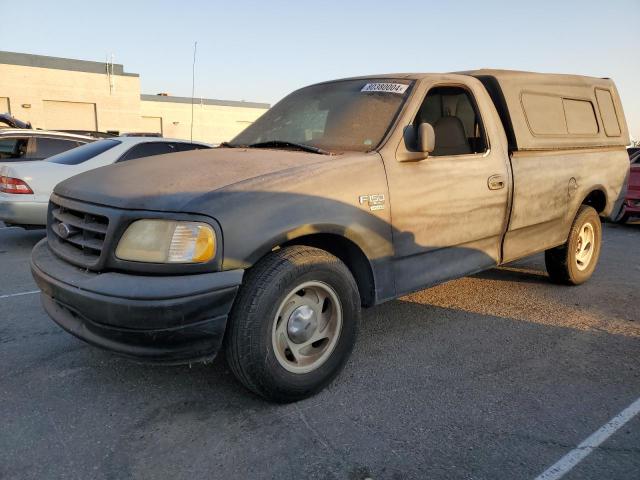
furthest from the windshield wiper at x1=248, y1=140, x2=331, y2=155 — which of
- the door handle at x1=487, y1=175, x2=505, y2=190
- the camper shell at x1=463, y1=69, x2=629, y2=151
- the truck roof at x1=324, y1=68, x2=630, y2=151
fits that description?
the camper shell at x1=463, y1=69, x2=629, y2=151

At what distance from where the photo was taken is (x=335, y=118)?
3.62 meters

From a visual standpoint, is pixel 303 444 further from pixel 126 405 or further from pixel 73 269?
pixel 73 269

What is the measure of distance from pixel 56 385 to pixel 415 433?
2001mm

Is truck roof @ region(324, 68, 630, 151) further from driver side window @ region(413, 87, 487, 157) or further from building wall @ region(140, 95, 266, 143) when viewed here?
building wall @ region(140, 95, 266, 143)

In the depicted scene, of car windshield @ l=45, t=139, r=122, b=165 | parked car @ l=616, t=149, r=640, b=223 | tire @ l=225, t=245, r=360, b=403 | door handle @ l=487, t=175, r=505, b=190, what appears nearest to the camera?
tire @ l=225, t=245, r=360, b=403

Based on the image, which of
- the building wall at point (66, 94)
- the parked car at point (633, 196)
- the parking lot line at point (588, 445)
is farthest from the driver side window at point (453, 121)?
the building wall at point (66, 94)

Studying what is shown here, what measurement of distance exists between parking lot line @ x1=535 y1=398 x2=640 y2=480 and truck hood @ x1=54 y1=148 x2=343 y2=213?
187cm

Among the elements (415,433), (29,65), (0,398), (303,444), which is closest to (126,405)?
(0,398)

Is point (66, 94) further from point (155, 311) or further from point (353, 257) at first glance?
point (155, 311)

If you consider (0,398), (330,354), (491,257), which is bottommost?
(0,398)

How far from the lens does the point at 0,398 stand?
2.76m

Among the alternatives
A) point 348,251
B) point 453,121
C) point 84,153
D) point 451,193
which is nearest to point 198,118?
point 84,153

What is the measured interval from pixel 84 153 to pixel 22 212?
1.13 meters

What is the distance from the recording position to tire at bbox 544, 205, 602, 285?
4945 millimetres
